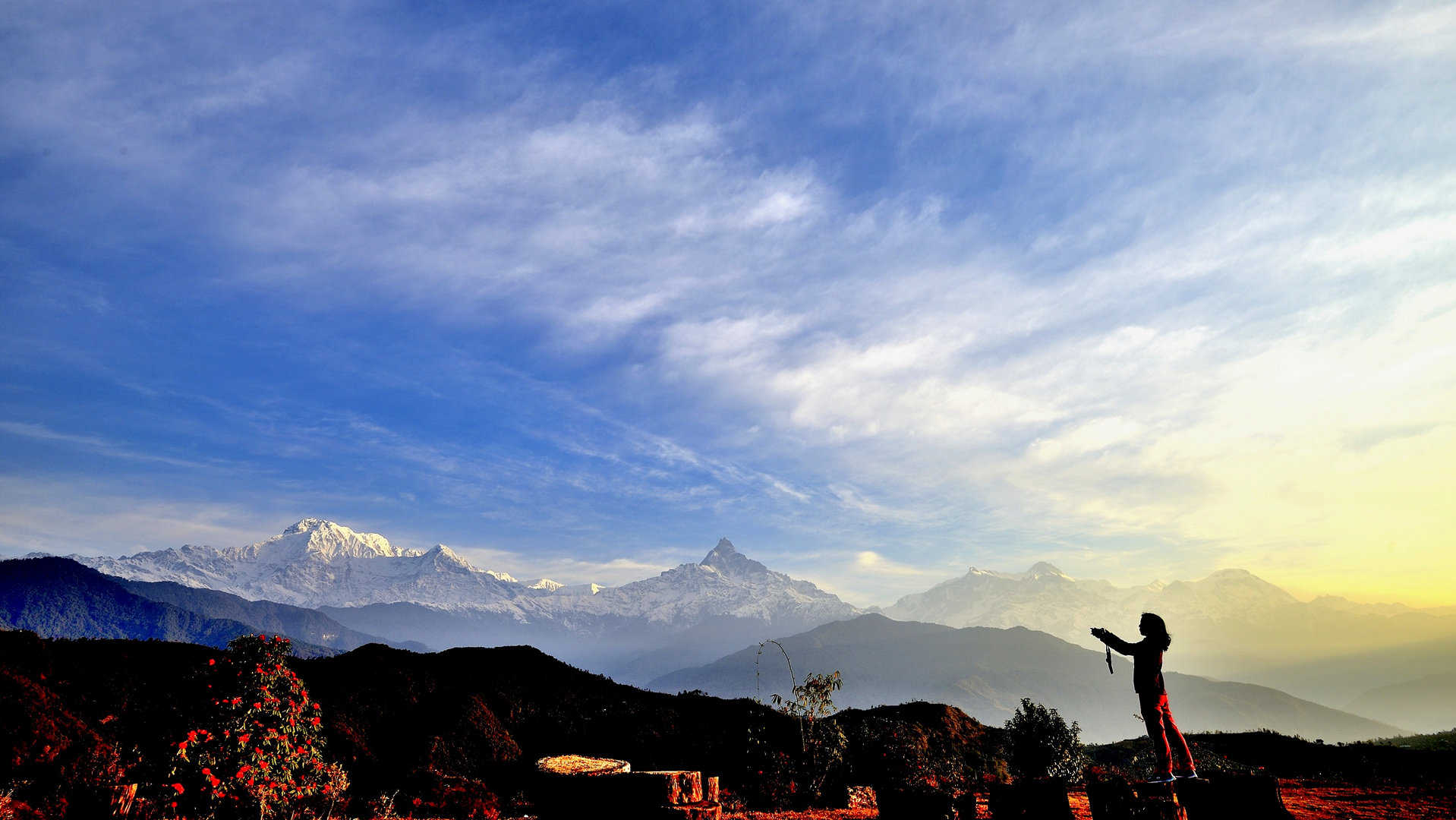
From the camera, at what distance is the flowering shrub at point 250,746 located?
41.9ft

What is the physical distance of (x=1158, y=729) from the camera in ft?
39.4

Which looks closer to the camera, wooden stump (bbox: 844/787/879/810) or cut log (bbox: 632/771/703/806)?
cut log (bbox: 632/771/703/806)

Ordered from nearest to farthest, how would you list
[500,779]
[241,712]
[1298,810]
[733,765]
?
[241,712], [1298,810], [500,779], [733,765]

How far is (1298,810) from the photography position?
63.5 feet

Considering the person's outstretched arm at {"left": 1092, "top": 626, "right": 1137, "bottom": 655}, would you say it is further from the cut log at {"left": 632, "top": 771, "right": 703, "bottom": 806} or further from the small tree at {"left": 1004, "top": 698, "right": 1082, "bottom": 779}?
the small tree at {"left": 1004, "top": 698, "right": 1082, "bottom": 779}

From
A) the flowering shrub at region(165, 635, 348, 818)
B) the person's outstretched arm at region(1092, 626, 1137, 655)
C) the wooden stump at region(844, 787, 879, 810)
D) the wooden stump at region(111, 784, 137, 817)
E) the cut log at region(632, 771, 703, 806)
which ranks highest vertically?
the person's outstretched arm at region(1092, 626, 1137, 655)

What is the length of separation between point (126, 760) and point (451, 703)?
15.7 metres

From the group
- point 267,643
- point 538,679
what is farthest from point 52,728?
point 538,679

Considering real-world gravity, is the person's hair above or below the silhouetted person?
above

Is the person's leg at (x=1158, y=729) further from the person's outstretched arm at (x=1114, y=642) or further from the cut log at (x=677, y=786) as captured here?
the cut log at (x=677, y=786)

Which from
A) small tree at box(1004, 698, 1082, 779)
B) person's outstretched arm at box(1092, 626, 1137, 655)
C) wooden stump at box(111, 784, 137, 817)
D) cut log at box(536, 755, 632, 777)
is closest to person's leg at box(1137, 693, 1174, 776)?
person's outstretched arm at box(1092, 626, 1137, 655)

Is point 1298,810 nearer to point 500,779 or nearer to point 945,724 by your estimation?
point 945,724

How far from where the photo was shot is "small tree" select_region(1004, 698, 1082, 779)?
3234 cm

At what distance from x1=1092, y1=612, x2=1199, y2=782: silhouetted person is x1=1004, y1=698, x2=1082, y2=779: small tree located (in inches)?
872
